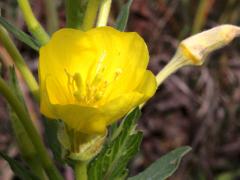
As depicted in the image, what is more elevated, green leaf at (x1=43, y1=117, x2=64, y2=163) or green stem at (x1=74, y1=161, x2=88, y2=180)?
green stem at (x1=74, y1=161, x2=88, y2=180)

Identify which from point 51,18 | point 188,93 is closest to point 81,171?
point 51,18

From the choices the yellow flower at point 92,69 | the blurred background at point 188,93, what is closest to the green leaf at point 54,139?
the yellow flower at point 92,69

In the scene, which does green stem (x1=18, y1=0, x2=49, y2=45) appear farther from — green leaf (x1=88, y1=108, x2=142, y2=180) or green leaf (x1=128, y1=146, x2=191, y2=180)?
green leaf (x1=128, y1=146, x2=191, y2=180)

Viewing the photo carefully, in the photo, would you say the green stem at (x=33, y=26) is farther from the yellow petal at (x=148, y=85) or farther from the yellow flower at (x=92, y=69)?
the yellow petal at (x=148, y=85)

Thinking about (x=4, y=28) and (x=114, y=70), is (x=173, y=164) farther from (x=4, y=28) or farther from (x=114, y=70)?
(x=4, y=28)

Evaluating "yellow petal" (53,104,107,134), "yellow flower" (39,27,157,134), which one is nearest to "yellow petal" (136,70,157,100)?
"yellow flower" (39,27,157,134)
